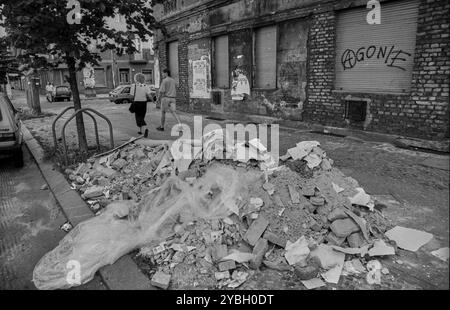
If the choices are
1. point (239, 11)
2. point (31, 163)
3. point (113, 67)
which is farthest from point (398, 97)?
point (113, 67)

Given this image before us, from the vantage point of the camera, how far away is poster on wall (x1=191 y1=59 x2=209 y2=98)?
13.3 m

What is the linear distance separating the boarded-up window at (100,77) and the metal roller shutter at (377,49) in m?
36.4

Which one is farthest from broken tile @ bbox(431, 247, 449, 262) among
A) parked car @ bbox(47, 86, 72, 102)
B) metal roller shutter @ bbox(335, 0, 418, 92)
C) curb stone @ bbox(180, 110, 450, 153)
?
parked car @ bbox(47, 86, 72, 102)

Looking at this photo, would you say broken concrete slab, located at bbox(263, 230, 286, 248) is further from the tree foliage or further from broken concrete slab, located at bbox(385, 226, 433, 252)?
the tree foliage

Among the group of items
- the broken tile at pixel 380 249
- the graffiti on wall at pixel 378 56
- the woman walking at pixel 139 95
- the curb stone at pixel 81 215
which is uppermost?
the graffiti on wall at pixel 378 56

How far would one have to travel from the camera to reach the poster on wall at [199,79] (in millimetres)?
13324

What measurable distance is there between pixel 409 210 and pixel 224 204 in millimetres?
2338

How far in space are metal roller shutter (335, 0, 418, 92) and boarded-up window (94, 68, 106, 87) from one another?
36.4m

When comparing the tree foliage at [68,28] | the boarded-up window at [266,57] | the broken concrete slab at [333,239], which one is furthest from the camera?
the boarded-up window at [266,57]

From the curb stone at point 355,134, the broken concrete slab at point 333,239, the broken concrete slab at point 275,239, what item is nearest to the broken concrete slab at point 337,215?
the broken concrete slab at point 333,239

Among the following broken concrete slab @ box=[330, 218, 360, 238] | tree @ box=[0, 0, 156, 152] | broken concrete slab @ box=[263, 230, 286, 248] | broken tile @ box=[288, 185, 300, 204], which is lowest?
broken concrete slab @ box=[263, 230, 286, 248]

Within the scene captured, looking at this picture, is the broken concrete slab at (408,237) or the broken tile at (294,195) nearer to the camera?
the broken concrete slab at (408,237)

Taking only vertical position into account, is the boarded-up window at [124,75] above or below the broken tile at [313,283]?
above

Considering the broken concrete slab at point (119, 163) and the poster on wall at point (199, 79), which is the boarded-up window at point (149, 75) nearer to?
the poster on wall at point (199, 79)
